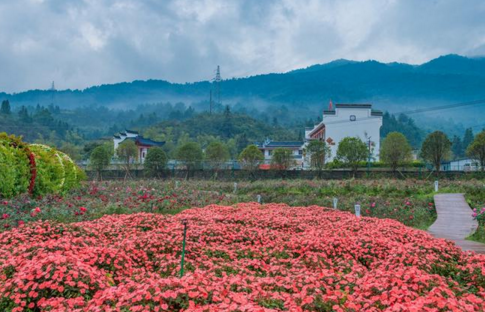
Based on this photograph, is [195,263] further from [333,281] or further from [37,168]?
[37,168]

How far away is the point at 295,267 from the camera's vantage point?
5.03m

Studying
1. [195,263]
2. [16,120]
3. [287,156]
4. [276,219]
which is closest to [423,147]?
[287,156]

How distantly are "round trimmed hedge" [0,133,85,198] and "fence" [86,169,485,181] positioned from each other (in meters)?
12.0

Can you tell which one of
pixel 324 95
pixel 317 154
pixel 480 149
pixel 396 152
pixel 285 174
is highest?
pixel 324 95

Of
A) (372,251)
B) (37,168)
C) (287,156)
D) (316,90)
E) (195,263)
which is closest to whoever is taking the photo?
(195,263)

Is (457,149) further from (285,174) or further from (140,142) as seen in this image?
(285,174)

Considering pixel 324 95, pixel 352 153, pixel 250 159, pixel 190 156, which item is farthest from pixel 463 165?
pixel 324 95

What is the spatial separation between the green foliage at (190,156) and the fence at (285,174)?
3.83ft

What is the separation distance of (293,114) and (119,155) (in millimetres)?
91914

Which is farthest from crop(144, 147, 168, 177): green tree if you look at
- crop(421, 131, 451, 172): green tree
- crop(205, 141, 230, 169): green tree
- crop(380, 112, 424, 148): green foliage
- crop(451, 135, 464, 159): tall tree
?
crop(380, 112, 424, 148): green foliage

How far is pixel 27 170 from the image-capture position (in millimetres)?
10336

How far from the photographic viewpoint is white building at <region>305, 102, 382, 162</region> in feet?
124

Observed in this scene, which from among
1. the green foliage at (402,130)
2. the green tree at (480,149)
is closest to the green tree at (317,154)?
the green tree at (480,149)

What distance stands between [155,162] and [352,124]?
20676mm
